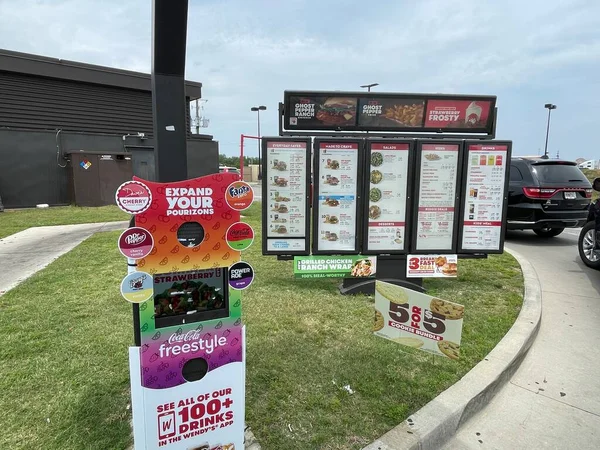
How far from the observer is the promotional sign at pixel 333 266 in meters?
5.01

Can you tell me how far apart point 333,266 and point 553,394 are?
259 centimetres

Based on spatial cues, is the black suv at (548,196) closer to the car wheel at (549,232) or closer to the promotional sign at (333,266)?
the car wheel at (549,232)

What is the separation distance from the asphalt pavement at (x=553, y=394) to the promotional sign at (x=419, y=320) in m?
0.55

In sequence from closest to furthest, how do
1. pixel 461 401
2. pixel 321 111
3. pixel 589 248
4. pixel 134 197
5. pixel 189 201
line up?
1. pixel 134 197
2. pixel 189 201
3. pixel 461 401
4. pixel 321 111
5. pixel 589 248

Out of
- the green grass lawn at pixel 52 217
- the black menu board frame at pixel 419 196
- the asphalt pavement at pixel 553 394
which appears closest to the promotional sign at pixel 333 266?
the black menu board frame at pixel 419 196

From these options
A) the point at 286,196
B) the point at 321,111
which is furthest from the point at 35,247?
the point at 321,111

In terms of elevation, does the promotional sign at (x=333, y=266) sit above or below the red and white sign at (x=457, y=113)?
below

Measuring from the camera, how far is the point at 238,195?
211 centimetres

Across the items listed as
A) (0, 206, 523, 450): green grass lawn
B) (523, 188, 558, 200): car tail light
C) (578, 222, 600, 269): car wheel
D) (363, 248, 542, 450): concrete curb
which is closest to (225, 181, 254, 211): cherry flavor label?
(0, 206, 523, 450): green grass lawn

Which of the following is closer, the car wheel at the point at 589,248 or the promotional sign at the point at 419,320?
the promotional sign at the point at 419,320

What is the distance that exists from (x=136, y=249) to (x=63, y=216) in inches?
505

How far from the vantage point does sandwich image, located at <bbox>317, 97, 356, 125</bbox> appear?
465 cm

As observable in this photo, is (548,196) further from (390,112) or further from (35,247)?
(35,247)

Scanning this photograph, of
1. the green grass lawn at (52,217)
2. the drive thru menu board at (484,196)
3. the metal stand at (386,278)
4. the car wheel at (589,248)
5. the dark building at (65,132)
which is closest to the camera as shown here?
the drive thru menu board at (484,196)
